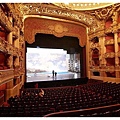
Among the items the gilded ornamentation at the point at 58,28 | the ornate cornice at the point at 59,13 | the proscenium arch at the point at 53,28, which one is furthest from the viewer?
the gilded ornamentation at the point at 58,28

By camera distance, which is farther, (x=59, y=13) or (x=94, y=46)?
(x=94, y=46)

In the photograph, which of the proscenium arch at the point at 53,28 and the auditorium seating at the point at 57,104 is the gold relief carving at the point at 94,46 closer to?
the proscenium arch at the point at 53,28

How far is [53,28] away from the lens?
11867mm

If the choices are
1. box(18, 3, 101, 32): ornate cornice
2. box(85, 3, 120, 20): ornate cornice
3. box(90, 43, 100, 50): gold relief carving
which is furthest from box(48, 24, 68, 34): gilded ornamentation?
box(90, 43, 100, 50): gold relief carving

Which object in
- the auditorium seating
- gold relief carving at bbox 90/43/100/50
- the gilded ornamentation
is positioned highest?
the gilded ornamentation

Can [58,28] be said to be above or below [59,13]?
below

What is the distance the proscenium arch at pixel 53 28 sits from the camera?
11.0 metres

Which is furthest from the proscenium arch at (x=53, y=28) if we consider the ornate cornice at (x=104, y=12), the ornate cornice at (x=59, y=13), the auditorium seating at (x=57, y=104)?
the auditorium seating at (x=57, y=104)

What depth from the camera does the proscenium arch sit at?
1100 centimetres

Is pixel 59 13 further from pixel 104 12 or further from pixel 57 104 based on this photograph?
pixel 57 104

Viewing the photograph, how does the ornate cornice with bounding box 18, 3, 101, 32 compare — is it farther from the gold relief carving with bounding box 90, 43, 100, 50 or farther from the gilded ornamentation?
the gold relief carving with bounding box 90, 43, 100, 50

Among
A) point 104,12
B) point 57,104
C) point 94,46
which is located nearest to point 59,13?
point 104,12

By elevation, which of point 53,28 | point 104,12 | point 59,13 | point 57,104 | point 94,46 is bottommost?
point 57,104

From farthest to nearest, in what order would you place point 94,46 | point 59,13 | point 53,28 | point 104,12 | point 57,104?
point 94,46 < point 53,28 < point 104,12 < point 59,13 < point 57,104
